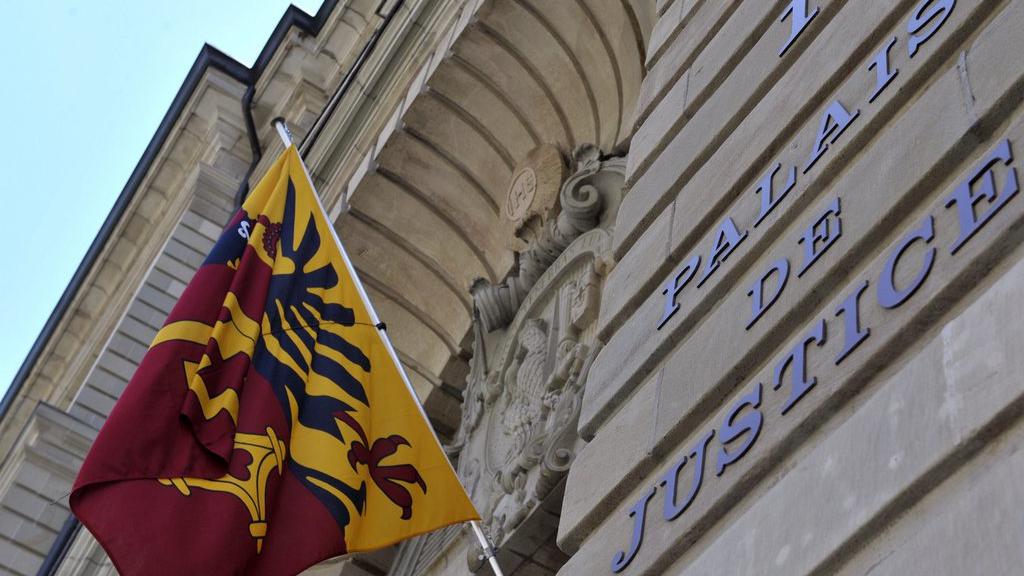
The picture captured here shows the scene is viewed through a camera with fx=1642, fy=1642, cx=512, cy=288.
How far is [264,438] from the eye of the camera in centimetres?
777

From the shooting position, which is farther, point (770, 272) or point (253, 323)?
point (253, 323)

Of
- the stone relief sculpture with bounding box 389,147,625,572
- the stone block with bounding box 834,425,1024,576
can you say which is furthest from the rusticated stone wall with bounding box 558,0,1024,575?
the stone relief sculpture with bounding box 389,147,625,572

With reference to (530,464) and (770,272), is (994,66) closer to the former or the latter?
(770,272)

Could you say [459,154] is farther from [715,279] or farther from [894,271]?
[894,271]

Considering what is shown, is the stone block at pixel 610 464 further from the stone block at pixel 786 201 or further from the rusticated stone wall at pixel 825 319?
the stone block at pixel 786 201

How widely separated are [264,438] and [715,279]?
2.65m

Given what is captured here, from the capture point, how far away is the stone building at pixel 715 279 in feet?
14.6

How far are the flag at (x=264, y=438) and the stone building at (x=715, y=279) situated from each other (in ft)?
3.27

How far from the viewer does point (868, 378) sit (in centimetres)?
480

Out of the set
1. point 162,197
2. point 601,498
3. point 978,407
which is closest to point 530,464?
point 601,498

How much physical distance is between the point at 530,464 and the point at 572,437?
0.50 metres

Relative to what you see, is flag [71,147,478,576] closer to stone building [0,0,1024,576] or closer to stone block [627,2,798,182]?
stone building [0,0,1024,576]

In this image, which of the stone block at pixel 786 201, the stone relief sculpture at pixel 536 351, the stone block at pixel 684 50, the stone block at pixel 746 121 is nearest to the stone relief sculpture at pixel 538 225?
the stone relief sculpture at pixel 536 351

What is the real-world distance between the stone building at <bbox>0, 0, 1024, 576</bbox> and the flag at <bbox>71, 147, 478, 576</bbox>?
39.2 inches
